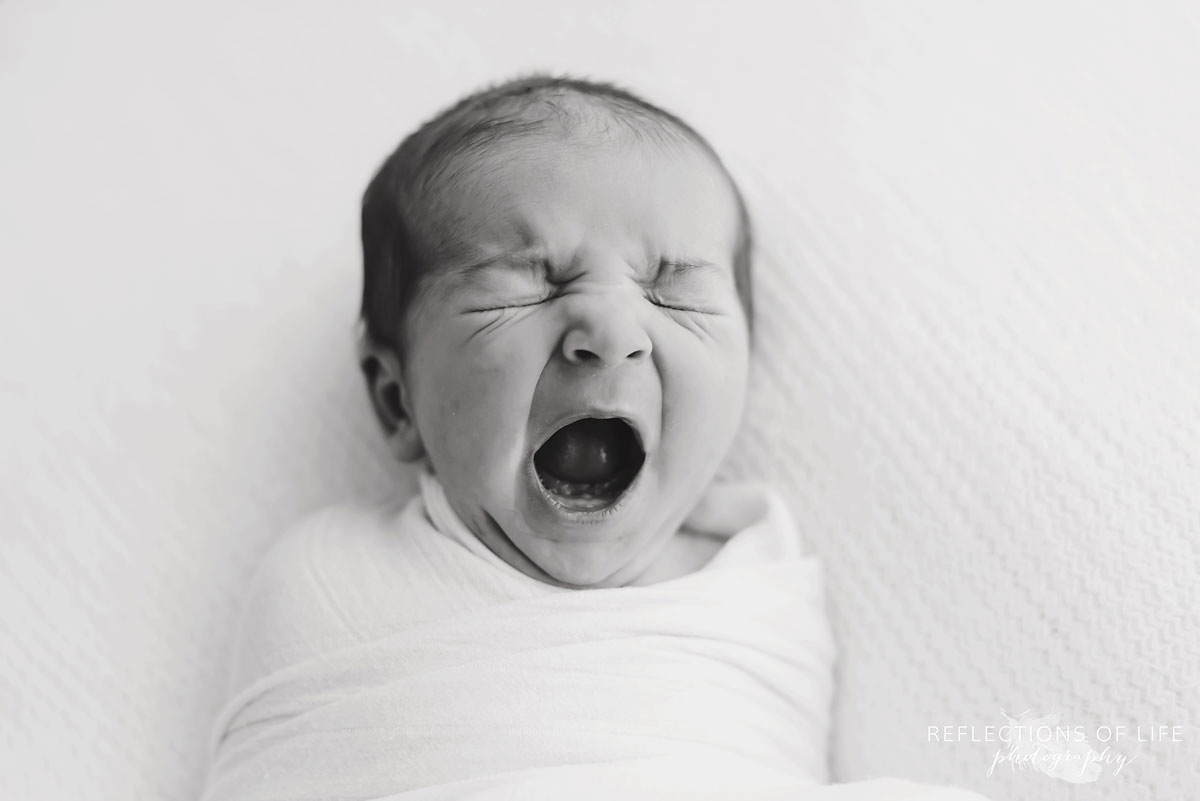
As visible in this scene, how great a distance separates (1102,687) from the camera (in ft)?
3.41

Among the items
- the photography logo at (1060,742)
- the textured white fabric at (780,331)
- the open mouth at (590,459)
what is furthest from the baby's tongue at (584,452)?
the photography logo at (1060,742)

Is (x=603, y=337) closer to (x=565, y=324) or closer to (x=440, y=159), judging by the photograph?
(x=565, y=324)

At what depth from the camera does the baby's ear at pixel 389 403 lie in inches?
45.8

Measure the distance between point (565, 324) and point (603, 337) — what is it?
4cm

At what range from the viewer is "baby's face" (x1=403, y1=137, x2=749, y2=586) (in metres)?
1.00

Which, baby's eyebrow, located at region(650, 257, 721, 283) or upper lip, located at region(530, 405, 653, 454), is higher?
baby's eyebrow, located at region(650, 257, 721, 283)

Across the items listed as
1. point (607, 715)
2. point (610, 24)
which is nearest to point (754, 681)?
point (607, 715)

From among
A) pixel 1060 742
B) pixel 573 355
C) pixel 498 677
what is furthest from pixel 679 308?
pixel 1060 742

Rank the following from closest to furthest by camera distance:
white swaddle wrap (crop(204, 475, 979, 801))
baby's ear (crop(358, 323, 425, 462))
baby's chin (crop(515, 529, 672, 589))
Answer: white swaddle wrap (crop(204, 475, 979, 801)) → baby's chin (crop(515, 529, 672, 589)) → baby's ear (crop(358, 323, 425, 462))

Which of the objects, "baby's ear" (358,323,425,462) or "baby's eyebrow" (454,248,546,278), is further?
"baby's ear" (358,323,425,462)

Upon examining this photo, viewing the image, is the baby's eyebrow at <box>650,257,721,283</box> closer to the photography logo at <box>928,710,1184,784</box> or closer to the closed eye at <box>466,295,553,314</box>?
the closed eye at <box>466,295,553,314</box>

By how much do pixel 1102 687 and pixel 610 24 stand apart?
3.22 feet

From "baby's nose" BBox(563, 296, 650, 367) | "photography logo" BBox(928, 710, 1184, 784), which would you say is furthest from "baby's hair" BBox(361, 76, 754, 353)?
"photography logo" BBox(928, 710, 1184, 784)

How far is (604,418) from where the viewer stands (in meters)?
1.03
